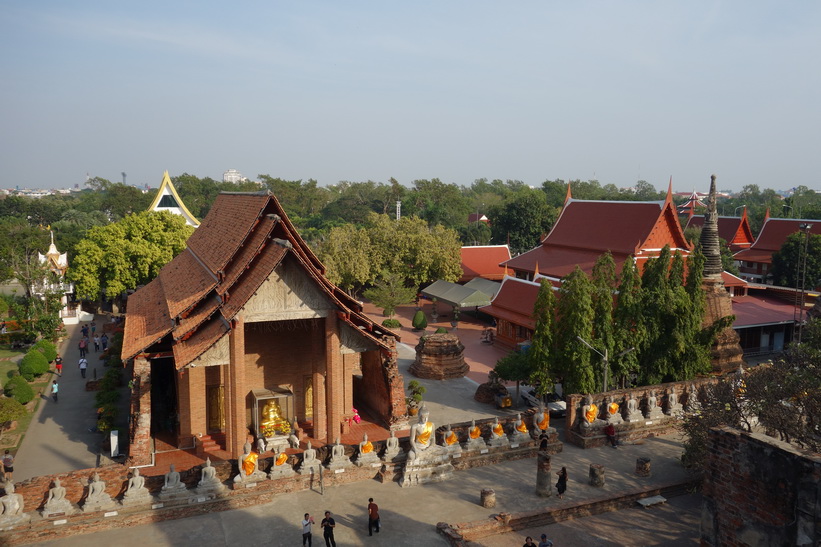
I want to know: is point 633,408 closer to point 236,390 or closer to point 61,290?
point 236,390

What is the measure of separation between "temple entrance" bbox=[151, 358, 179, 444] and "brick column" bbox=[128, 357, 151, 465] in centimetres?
193

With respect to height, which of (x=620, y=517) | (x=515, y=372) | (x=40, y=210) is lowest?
(x=620, y=517)

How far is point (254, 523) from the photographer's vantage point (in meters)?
15.1

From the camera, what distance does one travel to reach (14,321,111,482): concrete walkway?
18797mm

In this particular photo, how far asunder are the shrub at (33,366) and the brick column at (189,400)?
12151 mm

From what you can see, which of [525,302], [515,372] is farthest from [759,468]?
[525,302]

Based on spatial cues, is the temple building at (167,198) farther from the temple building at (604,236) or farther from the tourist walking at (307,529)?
the tourist walking at (307,529)

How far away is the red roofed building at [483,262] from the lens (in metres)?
51.1

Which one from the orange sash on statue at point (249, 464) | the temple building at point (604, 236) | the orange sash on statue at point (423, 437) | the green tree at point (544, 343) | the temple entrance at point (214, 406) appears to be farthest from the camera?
the temple building at point (604, 236)

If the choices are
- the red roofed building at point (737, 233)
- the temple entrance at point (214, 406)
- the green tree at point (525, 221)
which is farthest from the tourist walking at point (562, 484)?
the green tree at point (525, 221)

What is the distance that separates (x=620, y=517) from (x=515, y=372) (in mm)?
8299

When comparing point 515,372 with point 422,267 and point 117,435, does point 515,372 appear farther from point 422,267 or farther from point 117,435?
point 422,267

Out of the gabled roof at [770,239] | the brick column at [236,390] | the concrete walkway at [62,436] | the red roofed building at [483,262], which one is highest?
the gabled roof at [770,239]

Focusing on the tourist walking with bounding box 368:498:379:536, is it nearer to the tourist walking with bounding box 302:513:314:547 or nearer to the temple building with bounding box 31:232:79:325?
the tourist walking with bounding box 302:513:314:547
